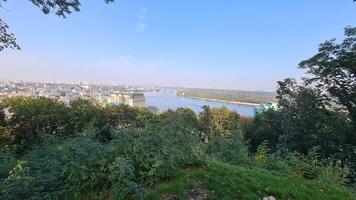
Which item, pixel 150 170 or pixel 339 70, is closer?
pixel 150 170

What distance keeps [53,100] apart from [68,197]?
13.9m

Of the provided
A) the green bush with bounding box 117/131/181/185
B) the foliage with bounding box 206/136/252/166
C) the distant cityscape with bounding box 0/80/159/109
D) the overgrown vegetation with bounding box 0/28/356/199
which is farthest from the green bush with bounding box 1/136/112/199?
the distant cityscape with bounding box 0/80/159/109

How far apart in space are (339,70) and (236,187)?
46.1 feet

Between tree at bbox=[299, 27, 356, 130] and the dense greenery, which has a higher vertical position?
tree at bbox=[299, 27, 356, 130]

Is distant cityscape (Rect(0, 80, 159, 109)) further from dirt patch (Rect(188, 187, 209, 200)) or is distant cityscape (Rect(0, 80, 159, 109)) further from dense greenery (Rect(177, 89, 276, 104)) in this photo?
dense greenery (Rect(177, 89, 276, 104))

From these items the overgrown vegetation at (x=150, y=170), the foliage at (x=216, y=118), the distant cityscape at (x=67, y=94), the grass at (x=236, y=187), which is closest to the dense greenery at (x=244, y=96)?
the foliage at (x=216, y=118)

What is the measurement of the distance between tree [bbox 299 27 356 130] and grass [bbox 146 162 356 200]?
1237cm

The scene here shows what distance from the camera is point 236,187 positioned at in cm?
447

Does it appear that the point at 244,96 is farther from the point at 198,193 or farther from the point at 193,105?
the point at 198,193

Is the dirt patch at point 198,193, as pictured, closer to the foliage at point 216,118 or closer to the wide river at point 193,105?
the foliage at point 216,118

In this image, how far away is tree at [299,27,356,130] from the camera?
51.3 ft

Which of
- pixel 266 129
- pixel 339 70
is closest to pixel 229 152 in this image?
pixel 339 70

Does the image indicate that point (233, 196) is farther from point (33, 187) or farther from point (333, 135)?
point (333, 135)

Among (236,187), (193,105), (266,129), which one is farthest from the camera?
(193,105)
